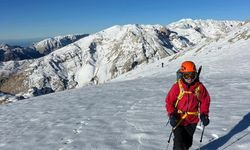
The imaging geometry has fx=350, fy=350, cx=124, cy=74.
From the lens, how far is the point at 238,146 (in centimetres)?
1024

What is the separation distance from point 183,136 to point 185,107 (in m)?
0.81

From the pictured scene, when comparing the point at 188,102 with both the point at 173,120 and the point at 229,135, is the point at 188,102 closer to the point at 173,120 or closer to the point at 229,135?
the point at 173,120

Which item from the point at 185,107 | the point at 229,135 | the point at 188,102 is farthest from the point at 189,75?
the point at 229,135

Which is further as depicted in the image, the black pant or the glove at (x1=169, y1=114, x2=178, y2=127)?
the black pant

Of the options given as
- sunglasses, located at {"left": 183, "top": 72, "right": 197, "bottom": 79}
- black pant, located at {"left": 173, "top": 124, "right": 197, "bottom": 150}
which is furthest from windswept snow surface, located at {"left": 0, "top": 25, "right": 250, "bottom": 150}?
sunglasses, located at {"left": 183, "top": 72, "right": 197, "bottom": 79}

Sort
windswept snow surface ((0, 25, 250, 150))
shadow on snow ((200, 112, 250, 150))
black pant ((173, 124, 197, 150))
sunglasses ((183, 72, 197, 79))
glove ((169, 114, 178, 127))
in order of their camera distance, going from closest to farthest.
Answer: sunglasses ((183, 72, 197, 79))
glove ((169, 114, 178, 127))
black pant ((173, 124, 197, 150))
shadow on snow ((200, 112, 250, 150))
windswept snow surface ((0, 25, 250, 150))

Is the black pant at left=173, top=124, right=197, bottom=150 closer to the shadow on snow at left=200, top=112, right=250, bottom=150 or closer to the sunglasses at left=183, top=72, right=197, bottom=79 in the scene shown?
the shadow on snow at left=200, top=112, right=250, bottom=150

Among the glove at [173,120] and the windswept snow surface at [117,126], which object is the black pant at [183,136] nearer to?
the glove at [173,120]

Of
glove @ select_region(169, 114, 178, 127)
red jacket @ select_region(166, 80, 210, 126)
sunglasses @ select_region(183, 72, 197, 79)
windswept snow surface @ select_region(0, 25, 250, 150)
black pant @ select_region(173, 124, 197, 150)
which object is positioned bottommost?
windswept snow surface @ select_region(0, 25, 250, 150)

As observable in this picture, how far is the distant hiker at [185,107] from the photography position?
9.55 metres

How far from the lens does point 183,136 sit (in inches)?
385

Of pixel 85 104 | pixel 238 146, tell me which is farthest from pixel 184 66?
pixel 85 104

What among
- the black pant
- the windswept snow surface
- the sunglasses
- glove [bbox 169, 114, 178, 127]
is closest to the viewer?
the sunglasses

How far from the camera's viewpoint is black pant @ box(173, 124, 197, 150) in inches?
377
